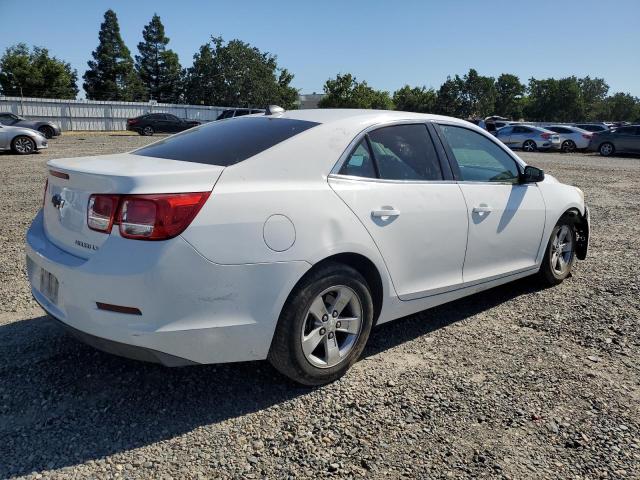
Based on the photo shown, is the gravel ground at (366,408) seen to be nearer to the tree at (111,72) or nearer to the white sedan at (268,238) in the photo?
the white sedan at (268,238)

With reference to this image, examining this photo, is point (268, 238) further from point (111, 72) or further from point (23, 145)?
point (111, 72)

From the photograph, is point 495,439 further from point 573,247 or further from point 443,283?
point 573,247

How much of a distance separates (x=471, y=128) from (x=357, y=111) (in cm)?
109

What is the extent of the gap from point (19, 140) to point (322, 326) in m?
17.7

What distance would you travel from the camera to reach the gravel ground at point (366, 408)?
250 cm

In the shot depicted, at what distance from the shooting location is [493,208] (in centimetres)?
407

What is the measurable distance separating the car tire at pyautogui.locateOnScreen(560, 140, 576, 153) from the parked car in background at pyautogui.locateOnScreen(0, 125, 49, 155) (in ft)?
83.9

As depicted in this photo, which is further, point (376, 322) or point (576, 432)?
point (376, 322)

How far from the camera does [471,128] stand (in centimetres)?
429

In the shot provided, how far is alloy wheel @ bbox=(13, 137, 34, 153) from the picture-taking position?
17328 mm

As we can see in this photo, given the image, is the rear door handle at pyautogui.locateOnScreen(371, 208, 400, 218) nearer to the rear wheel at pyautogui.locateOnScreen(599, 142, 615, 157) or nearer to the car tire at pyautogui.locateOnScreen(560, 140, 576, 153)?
the rear wheel at pyautogui.locateOnScreen(599, 142, 615, 157)

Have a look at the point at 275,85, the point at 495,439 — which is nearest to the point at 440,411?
the point at 495,439

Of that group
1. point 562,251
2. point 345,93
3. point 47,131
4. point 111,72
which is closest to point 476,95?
point 345,93

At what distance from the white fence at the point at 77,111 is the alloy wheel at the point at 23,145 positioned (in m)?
22.0
